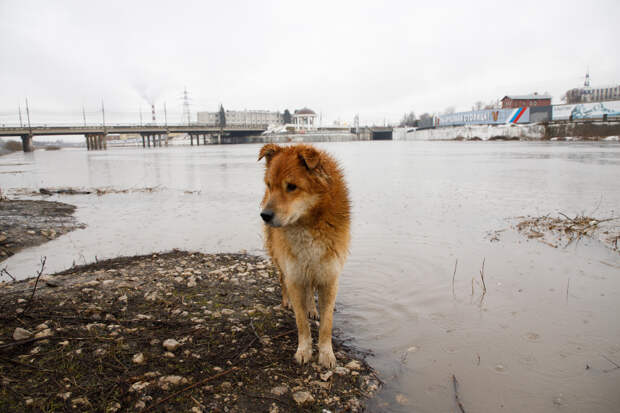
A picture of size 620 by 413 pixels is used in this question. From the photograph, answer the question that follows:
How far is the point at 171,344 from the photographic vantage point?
387 centimetres

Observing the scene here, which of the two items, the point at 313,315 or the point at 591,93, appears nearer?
the point at 313,315

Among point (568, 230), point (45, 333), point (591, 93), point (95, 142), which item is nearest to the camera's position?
point (45, 333)

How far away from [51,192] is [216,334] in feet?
59.3

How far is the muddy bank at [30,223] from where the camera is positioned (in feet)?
27.4

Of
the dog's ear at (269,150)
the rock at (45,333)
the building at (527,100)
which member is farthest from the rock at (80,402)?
the building at (527,100)

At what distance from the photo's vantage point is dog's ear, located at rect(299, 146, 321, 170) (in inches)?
150

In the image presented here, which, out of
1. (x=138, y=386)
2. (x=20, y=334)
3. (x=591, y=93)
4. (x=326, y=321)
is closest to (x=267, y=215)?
(x=326, y=321)

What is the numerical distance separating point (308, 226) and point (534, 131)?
9910 centimetres

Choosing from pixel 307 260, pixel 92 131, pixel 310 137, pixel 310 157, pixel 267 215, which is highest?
pixel 92 131

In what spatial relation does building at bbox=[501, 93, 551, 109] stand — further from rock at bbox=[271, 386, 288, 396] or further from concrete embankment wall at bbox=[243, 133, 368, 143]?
rock at bbox=[271, 386, 288, 396]

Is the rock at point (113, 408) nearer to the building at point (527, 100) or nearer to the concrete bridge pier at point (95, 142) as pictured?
the concrete bridge pier at point (95, 142)

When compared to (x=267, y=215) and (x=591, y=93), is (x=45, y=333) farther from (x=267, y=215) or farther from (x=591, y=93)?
(x=591, y=93)

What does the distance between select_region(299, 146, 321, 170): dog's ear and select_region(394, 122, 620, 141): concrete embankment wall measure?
89.6 meters

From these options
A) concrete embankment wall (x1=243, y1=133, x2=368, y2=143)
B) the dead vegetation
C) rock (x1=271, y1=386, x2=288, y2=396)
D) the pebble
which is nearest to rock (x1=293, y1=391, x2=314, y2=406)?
rock (x1=271, y1=386, x2=288, y2=396)
